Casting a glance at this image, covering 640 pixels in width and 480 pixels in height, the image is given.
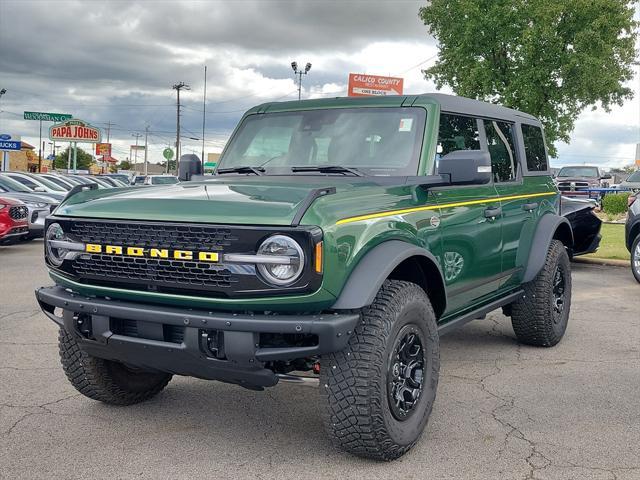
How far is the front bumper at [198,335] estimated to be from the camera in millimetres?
3086

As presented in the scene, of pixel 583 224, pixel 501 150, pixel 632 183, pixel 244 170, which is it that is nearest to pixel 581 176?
pixel 632 183

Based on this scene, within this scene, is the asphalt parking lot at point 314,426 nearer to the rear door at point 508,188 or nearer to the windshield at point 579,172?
the rear door at point 508,188

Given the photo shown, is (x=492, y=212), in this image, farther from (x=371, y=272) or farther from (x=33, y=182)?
(x=33, y=182)

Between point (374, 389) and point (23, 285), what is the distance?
7334mm

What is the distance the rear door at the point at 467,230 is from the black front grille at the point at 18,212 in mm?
10485

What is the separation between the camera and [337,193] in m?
3.47

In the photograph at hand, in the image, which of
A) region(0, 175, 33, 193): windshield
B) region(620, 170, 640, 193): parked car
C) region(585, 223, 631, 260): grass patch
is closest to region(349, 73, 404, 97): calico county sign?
region(620, 170, 640, 193): parked car

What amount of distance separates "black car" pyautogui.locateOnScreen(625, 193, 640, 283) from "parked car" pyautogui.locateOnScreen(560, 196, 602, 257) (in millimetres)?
603

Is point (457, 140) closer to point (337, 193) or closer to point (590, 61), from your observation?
point (337, 193)

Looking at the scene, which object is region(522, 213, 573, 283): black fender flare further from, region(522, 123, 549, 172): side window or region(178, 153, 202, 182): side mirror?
region(178, 153, 202, 182): side mirror

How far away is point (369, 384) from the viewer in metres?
3.25

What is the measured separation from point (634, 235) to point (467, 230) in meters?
6.26

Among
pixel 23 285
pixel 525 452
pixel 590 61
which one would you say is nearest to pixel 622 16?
pixel 590 61

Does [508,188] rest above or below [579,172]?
below
